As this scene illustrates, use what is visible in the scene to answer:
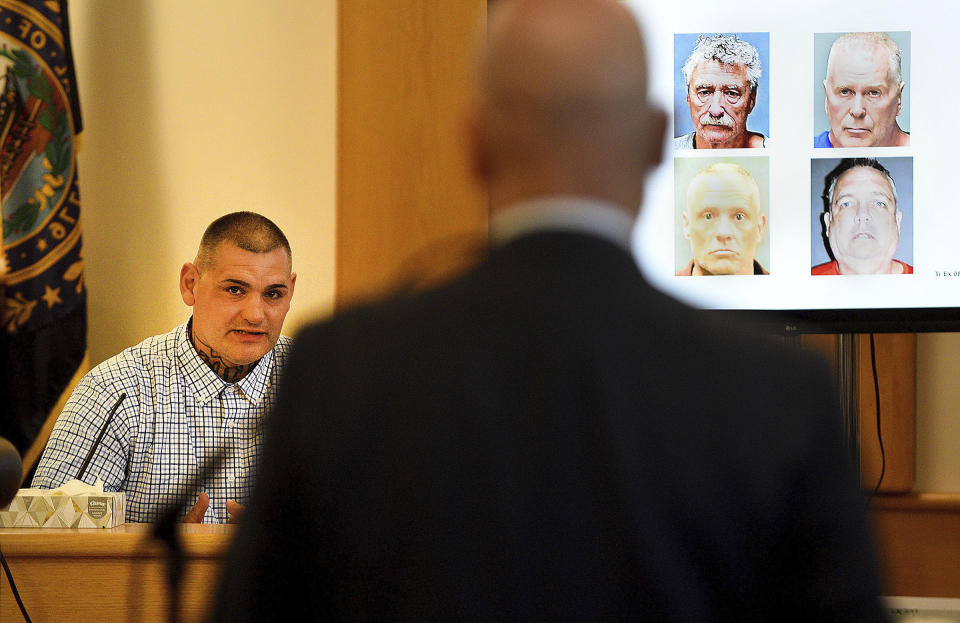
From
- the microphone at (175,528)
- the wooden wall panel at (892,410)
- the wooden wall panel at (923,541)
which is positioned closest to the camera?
the microphone at (175,528)

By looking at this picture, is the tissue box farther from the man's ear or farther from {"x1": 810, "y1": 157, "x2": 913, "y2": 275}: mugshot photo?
the man's ear

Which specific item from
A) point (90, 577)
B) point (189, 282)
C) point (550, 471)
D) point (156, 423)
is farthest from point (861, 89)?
point (189, 282)

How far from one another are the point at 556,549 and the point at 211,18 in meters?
2.76

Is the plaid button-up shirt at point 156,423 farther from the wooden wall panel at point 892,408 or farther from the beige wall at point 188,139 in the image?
the wooden wall panel at point 892,408

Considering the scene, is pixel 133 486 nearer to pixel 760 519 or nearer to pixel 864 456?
pixel 864 456

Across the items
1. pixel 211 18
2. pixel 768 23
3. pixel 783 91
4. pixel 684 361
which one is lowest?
pixel 684 361

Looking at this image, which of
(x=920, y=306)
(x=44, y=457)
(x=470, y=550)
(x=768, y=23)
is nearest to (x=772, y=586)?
(x=470, y=550)

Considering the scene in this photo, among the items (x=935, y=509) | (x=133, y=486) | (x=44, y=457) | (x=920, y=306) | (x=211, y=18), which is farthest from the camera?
(x=211, y=18)

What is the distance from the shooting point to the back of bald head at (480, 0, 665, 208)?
0.57 metres

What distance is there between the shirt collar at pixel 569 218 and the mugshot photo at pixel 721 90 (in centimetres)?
94

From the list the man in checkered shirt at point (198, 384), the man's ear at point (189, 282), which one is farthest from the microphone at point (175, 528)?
the man's ear at point (189, 282)

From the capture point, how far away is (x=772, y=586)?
53cm

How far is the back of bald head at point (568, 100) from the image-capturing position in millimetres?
572

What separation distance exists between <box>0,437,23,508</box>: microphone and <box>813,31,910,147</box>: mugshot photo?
1.14 meters
